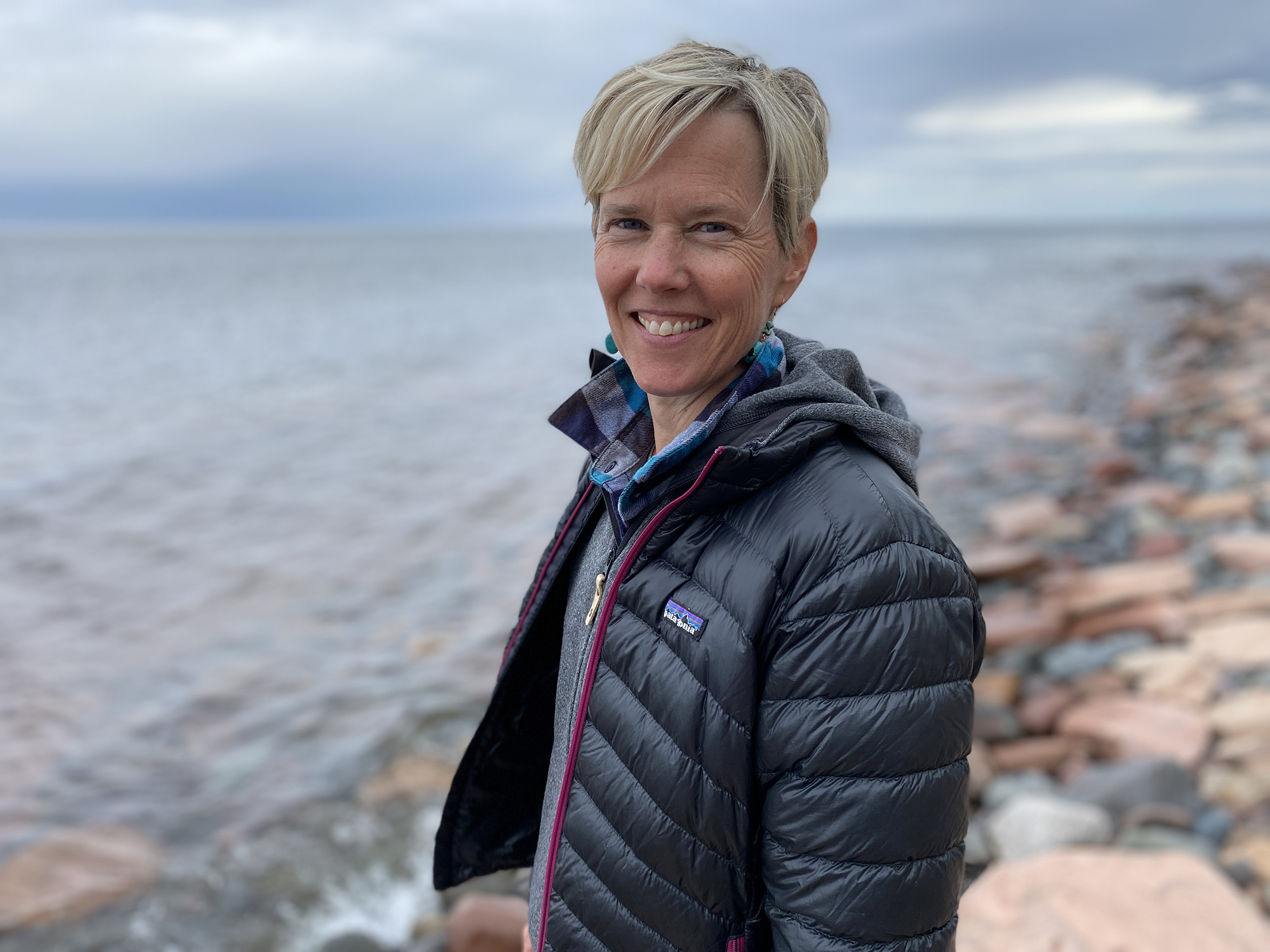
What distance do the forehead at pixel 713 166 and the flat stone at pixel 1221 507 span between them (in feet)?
30.9

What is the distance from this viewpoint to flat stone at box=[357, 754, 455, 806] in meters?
5.92

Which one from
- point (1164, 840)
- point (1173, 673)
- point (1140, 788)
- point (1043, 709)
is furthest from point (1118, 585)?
point (1164, 840)

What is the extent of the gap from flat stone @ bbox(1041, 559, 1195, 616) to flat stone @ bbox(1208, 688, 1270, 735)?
1.78 metres

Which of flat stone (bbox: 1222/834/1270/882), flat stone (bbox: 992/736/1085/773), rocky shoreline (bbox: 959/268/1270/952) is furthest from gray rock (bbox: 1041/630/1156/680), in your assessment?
flat stone (bbox: 1222/834/1270/882)

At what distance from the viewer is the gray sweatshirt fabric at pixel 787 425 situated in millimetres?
1575

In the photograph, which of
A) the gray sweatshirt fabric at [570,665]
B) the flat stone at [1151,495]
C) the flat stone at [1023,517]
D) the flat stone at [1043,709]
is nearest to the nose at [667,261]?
the gray sweatshirt fabric at [570,665]

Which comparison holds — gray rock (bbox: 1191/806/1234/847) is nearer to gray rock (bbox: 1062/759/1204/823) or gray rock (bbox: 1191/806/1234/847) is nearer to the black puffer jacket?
gray rock (bbox: 1062/759/1204/823)

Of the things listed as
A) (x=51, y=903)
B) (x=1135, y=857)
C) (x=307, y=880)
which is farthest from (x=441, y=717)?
(x=1135, y=857)

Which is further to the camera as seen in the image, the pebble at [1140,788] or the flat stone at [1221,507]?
the flat stone at [1221,507]

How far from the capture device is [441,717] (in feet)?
22.2

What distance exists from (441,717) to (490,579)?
290 cm

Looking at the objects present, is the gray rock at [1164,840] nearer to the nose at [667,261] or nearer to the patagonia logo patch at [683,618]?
the patagonia logo patch at [683,618]

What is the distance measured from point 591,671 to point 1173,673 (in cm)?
564

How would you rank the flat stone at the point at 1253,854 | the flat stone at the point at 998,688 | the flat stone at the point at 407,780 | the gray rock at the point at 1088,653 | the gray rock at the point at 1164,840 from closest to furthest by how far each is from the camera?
→ the flat stone at the point at 1253,854 < the gray rock at the point at 1164,840 < the flat stone at the point at 407,780 < the flat stone at the point at 998,688 < the gray rock at the point at 1088,653
